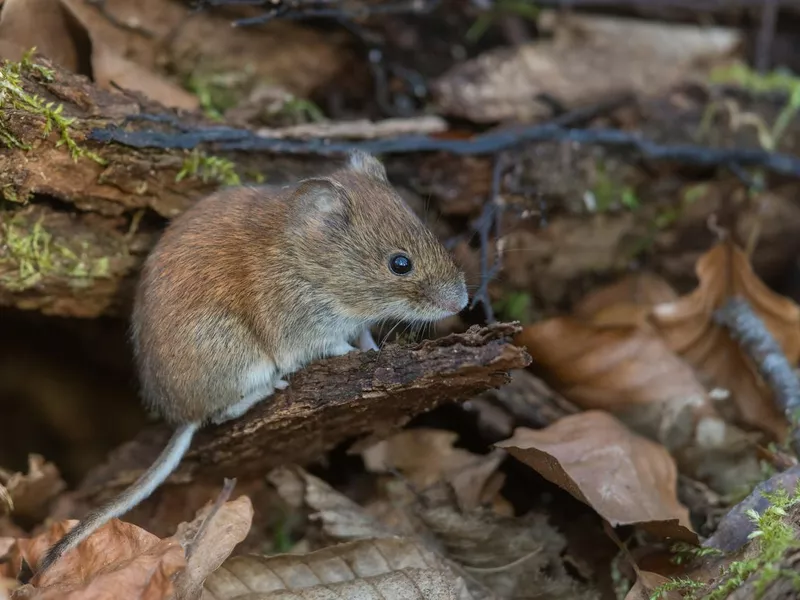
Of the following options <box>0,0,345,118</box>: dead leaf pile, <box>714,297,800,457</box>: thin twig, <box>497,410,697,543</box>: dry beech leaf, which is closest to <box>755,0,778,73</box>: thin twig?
<box>714,297,800,457</box>: thin twig

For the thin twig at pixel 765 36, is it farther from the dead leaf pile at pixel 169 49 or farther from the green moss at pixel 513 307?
the dead leaf pile at pixel 169 49

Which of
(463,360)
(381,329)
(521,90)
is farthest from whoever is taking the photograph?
(521,90)

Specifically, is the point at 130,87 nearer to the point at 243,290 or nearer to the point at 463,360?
the point at 243,290

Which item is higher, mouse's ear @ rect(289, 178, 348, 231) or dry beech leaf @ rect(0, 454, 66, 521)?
mouse's ear @ rect(289, 178, 348, 231)

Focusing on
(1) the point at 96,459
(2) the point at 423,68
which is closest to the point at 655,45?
(2) the point at 423,68

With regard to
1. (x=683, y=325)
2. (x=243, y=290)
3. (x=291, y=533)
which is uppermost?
(x=243, y=290)

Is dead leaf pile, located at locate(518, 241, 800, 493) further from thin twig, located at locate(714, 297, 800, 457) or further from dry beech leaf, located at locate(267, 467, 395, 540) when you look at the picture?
dry beech leaf, located at locate(267, 467, 395, 540)

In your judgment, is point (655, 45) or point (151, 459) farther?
point (655, 45)
